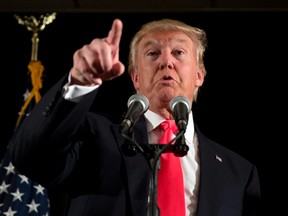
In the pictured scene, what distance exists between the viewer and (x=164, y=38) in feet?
7.87

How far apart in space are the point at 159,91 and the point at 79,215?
0.61m

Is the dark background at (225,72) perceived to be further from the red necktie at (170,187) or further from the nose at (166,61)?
A: the red necktie at (170,187)

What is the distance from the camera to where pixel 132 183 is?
6.45 feet

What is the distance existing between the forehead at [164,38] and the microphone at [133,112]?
72 cm

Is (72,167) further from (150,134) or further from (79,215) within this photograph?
(150,134)

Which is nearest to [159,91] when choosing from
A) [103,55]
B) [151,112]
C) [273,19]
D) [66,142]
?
[151,112]

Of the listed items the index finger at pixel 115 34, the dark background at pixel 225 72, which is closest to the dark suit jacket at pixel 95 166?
the index finger at pixel 115 34

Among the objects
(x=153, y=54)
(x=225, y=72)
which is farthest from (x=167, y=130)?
(x=225, y=72)

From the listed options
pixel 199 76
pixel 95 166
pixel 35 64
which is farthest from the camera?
pixel 35 64

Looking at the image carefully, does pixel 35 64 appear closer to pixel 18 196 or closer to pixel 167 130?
pixel 18 196

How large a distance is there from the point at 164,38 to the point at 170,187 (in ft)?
2.25

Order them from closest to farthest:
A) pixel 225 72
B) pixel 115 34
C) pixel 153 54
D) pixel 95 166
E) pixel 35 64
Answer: pixel 115 34 → pixel 95 166 → pixel 153 54 → pixel 35 64 → pixel 225 72

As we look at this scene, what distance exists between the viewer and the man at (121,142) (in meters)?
1.72

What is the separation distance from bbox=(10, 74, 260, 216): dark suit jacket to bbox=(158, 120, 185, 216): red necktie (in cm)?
6
